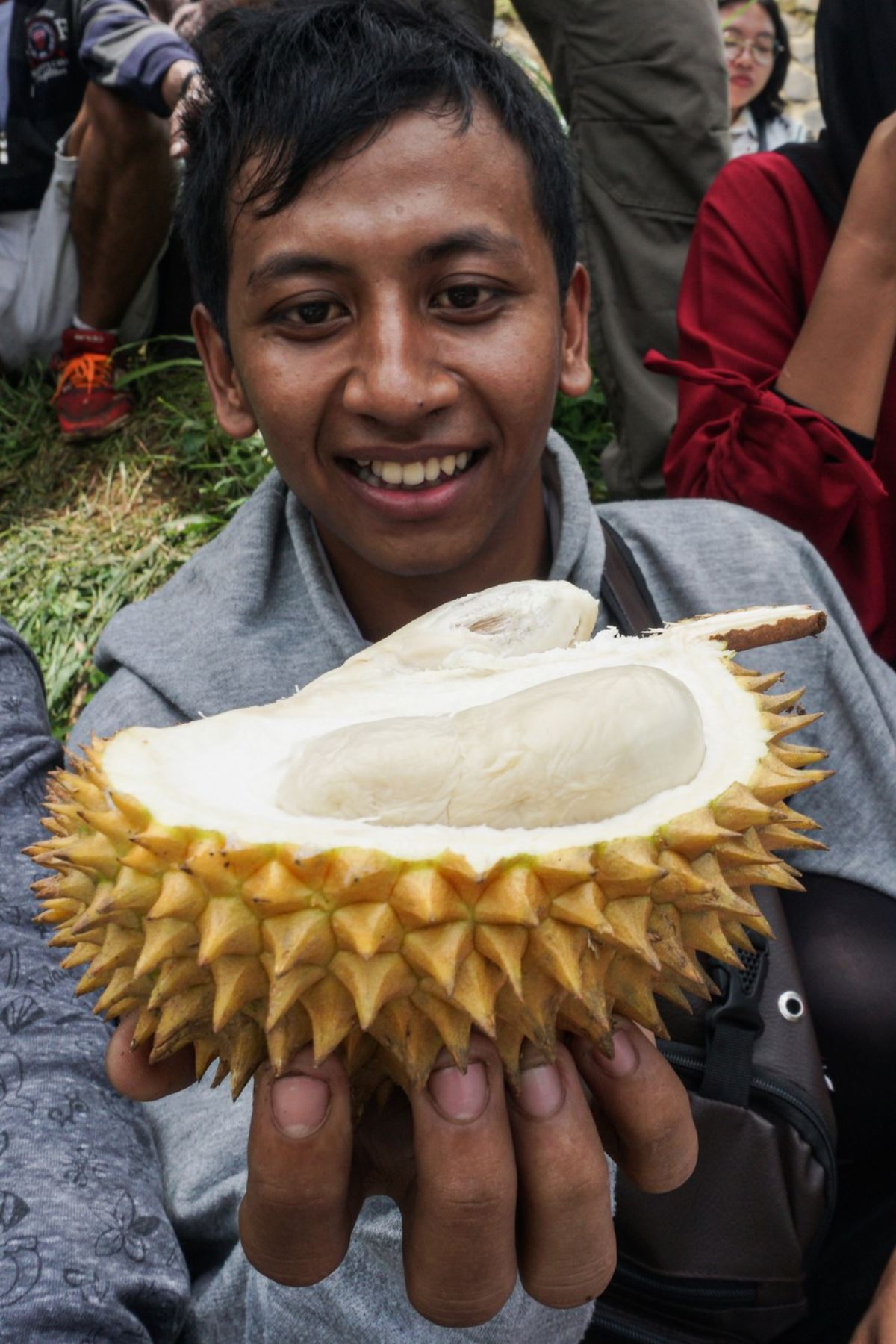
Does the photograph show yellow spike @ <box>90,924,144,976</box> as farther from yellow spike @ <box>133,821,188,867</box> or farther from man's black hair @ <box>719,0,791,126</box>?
man's black hair @ <box>719,0,791,126</box>

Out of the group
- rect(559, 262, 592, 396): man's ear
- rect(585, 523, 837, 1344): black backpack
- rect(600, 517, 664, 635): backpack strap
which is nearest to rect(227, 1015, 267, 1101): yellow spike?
rect(585, 523, 837, 1344): black backpack

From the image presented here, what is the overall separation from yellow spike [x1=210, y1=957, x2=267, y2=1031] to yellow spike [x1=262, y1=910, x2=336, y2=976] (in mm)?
33

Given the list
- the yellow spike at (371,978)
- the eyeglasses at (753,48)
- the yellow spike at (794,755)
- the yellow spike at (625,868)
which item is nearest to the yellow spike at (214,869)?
the yellow spike at (371,978)

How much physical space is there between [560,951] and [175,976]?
1.12ft

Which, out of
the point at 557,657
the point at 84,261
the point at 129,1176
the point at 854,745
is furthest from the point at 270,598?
the point at 84,261

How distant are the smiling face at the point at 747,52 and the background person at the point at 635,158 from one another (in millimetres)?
2055

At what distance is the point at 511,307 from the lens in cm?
157

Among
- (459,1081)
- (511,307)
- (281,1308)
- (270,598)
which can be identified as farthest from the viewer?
(270,598)

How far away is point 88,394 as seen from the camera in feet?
11.7

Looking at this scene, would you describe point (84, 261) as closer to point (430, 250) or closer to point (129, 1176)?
point (430, 250)

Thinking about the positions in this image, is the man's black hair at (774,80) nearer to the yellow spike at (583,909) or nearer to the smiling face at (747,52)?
the smiling face at (747,52)

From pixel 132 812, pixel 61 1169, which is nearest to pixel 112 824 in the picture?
pixel 132 812

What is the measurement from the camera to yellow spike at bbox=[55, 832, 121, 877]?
917 mm

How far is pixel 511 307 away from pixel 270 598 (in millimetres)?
672
